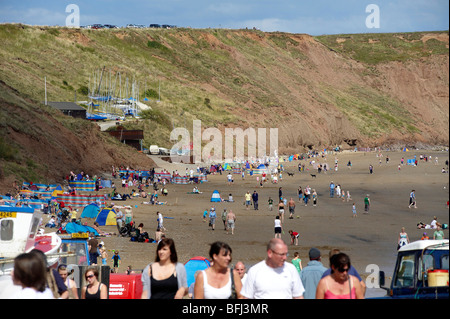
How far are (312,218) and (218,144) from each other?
4550 cm

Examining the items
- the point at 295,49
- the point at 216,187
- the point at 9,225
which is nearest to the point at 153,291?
the point at 9,225

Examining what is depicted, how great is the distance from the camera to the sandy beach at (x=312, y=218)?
2227cm

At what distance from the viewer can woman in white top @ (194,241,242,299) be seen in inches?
267

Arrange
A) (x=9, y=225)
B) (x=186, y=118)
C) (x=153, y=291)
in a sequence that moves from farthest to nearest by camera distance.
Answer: (x=186, y=118) → (x=9, y=225) → (x=153, y=291)

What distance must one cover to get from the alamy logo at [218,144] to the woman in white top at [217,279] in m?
55.3

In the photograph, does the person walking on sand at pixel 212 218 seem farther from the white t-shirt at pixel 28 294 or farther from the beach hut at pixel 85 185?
the white t-shirt at pixel 28 294

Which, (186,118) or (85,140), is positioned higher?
(186,118)

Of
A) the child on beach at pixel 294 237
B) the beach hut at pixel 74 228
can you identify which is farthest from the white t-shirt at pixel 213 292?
the child on beach at pixel 294 237

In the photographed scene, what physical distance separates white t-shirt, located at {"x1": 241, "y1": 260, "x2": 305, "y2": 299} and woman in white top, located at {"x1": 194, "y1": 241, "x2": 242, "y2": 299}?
0.19 metres

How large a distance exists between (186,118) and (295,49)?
2067 inches

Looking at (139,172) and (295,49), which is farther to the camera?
(295,49)

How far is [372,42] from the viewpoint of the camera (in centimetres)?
15750
